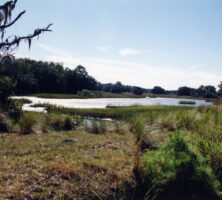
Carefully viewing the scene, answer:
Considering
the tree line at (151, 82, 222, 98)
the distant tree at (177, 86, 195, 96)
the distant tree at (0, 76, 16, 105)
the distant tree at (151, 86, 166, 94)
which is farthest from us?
the distant tree at (151, 86, 166, 94)

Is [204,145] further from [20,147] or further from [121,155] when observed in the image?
[20,147]

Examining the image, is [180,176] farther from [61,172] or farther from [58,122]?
[58,122]

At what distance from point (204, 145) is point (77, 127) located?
652 cm

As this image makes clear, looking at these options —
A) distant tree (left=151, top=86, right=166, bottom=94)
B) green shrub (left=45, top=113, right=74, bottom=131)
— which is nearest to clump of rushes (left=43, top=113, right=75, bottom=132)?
green shrub (left=45, top=113, right=74, bottom=131)

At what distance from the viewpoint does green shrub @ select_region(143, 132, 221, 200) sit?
13.8 feet

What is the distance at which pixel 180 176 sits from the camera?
4426 millimetres

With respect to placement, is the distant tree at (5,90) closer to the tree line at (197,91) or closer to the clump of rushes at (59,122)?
the clump of rushes at (59,122)

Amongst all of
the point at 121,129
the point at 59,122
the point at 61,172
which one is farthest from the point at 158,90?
the point at 61,172

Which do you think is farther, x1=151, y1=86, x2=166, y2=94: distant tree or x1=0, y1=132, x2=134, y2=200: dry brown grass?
x1=151, y1=86, x2=166, y2=94: distant tree

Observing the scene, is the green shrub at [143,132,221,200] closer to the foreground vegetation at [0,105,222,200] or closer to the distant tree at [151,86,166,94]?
the foreground vegetation at [0,105,222,200]

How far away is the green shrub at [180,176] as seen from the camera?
422 centimetres

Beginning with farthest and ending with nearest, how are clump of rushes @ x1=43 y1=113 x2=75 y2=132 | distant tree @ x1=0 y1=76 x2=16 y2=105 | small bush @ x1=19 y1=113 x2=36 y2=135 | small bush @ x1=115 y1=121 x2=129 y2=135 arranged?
1. distant tree @ x1=0 y1=76 x2=16 y2=105
2. clump of rushes @ x1=43 y1=113 x2=75 y2=132
3. small bush @ x1=115 y1=121 x2=129 y2=135
4. small bush @ x1=19 y1=113 x2=36 y2=135

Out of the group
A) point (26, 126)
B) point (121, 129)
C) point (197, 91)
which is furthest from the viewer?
point (197, 91)

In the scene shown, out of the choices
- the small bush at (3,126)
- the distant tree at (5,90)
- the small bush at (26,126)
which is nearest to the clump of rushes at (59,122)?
the small bush at (26,126)
